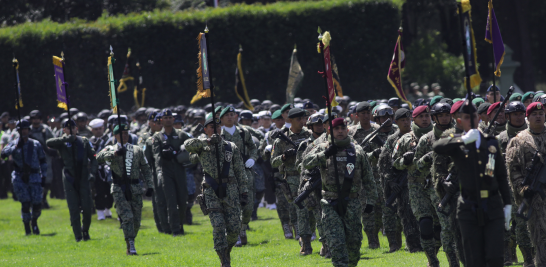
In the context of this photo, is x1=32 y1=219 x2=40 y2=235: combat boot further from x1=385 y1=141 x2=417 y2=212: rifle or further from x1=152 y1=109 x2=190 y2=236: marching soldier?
x1=385 y1=141 x2=417 y2=212: rifle

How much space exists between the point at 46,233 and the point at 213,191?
25.5 ft

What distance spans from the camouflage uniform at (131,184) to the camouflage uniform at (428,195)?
5701mm

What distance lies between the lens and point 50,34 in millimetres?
29125

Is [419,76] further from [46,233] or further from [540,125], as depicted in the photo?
[540,125]

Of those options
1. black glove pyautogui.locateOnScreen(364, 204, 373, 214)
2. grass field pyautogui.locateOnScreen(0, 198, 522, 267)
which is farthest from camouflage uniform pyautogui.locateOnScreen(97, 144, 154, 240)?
black glove pyautogui.locateOnScreen(364, 204, 373, 214)

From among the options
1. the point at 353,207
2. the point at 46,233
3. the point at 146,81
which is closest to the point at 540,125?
the point at 353,207

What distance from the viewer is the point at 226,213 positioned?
1068 cm

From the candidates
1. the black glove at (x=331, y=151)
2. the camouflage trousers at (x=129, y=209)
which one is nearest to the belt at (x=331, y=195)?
the black glove at (x=331, y=151)

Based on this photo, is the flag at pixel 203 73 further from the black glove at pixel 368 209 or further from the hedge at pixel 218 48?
the hedge at pixel 218 48

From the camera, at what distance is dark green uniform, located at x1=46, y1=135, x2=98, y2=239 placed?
48.7ft

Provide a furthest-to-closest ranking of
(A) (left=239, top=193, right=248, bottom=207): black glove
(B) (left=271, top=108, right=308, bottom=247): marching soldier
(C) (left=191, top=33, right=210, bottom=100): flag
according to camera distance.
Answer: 1. (B) (left=271, top=108, right=308, bottom=247): marching soldier
2. (C) (left=191, top=33, right=210, bottom=100): flag
3. (A) (left=239, top=193, right=248, bottom=207): black glove

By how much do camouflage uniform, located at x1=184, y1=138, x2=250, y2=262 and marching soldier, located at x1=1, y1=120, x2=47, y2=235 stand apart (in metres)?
6.94

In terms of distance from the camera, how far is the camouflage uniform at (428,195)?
905cm

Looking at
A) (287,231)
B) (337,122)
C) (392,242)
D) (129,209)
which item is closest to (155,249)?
(129,209)
